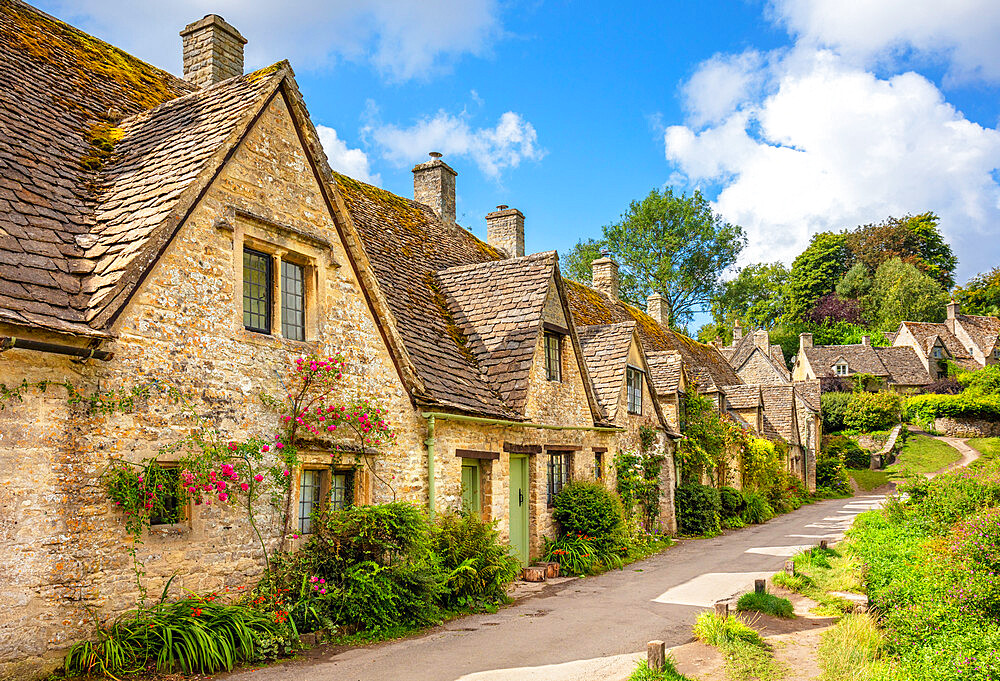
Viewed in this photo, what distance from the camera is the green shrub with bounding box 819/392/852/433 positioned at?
59.9 meters

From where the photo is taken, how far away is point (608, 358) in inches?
826

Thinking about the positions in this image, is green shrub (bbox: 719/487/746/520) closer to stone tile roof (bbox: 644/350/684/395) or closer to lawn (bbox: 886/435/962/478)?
stone tile roof (bbox: 644/350/684/395)

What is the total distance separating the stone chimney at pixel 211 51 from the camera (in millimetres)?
13977

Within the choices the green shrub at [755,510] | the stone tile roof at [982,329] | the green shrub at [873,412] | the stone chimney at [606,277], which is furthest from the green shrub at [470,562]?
the stone tile roof at [982,329]

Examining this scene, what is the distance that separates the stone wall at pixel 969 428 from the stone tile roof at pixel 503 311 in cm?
5242

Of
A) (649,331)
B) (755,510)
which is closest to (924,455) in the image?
(649,331)

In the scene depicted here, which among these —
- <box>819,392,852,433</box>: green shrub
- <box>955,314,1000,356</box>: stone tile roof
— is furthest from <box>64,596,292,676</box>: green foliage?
<box>955,314,1000,356</box>: stone tile roof

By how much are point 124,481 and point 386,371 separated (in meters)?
4.73

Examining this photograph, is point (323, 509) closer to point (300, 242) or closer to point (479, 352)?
point (300, 242)

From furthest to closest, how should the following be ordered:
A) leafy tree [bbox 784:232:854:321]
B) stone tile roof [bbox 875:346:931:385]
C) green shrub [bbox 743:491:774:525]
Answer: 1. leafy tree [bbox 784:232:854:321]
2. stone tile roof [bbox 875:346:931:385]
3. green shrub [bbox 743:491:774:525]

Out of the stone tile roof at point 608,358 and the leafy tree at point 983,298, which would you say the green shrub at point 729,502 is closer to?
the stone tile roof at point 608,358

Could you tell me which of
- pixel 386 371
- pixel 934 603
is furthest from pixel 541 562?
pixel 934 603

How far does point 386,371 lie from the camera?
11.9m

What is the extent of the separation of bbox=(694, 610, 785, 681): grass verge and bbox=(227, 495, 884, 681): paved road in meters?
0.50
